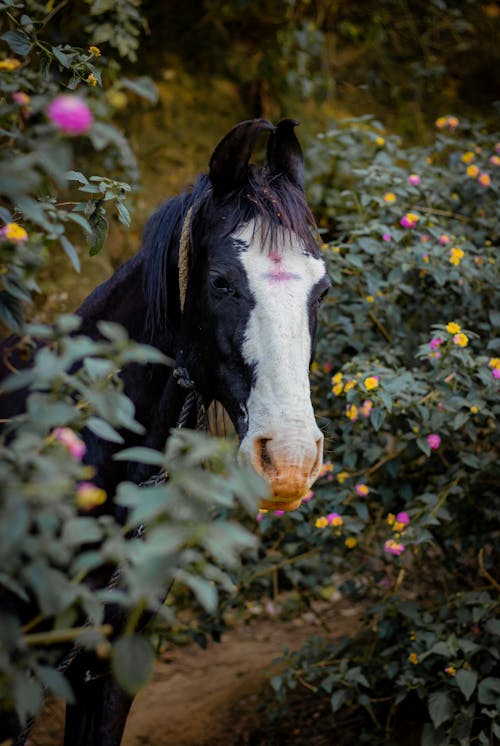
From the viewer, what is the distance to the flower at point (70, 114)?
2.98 ft

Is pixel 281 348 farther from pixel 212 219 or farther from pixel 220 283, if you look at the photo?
pixel 212 219

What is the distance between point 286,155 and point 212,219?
0.32 m

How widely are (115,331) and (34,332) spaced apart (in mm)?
133

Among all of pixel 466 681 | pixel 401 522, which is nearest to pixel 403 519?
pixel 401 522

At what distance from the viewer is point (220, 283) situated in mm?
1762

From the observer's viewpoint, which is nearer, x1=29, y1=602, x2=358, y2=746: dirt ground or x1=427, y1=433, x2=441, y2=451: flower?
x1=427, y1=433, x2=441, y2=451: flower

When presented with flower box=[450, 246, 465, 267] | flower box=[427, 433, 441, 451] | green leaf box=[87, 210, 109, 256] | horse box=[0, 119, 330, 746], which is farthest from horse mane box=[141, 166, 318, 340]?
flower box=[427, 433, 441, 451]

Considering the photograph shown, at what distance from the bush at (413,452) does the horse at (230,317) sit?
0.54 m

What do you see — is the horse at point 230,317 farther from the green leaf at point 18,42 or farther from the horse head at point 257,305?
the green leaf at point 18,42

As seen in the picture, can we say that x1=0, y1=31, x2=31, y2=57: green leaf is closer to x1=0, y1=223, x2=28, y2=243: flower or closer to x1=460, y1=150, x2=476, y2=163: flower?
x1=0, y1=223, x2=28, y2=243: flower

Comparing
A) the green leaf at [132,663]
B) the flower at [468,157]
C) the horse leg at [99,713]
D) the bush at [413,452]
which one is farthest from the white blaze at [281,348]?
the flower at [468,157]

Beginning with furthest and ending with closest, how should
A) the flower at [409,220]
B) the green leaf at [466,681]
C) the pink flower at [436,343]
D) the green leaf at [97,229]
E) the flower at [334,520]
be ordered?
the flower at [409,220]
the flower at [334,520]
the pink flower at [436,343]
the green leaf at [466,681]
the green leaf at [97,229]

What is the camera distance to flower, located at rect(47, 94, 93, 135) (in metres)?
0.91

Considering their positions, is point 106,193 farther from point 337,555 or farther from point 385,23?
point 385,23
